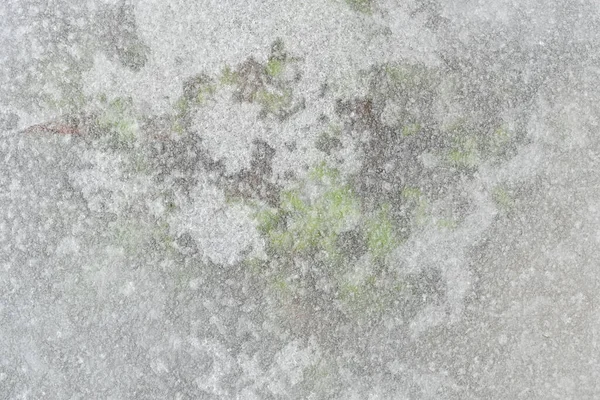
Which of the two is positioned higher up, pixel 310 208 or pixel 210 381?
pixel 310 208

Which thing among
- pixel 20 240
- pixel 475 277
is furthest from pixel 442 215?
pixel 20 240

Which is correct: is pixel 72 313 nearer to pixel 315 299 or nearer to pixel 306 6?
pixel 315 299

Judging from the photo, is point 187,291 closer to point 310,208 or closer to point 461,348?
point 310,208

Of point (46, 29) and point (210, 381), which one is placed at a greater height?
point (46, 29)

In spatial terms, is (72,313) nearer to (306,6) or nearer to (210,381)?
(210,381)

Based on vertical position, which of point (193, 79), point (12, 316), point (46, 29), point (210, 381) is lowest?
point (210, 381)

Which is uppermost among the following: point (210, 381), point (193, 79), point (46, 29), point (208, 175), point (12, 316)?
point (46, 29)

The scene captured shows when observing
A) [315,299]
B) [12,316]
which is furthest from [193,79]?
[12,316]

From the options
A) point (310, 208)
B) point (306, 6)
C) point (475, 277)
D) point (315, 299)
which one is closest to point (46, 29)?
point (306, 6)
